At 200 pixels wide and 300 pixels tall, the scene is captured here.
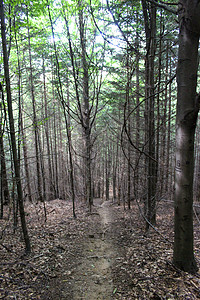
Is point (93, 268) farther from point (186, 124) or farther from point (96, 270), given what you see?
point (186, 124)

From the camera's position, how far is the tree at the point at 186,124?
2.44 meters

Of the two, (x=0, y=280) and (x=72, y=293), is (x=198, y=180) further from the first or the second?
(x=0, y=280)

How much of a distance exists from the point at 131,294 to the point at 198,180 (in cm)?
1377

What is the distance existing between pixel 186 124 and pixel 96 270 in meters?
3.70

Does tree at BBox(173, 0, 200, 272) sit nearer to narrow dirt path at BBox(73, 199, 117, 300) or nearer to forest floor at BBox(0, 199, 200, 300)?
forest floor at BBox(0, 199, 200, 300)

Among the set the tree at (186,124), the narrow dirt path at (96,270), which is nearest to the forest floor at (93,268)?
Answer: the narrow dirt path at (96,270)

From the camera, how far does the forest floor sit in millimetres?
2932

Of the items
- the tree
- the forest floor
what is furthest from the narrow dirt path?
the tree

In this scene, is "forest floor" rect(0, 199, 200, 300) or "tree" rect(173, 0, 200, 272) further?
"forest floor" rect(0, 199, 200, 300)

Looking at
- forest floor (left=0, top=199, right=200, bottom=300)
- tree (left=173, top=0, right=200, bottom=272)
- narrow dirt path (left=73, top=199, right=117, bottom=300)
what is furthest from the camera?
narrow dirt path (left=73, top=199, right=117, bottom=300)

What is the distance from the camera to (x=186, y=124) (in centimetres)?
258

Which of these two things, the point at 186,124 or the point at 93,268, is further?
the point at 93,268

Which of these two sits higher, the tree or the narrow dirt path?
the tree

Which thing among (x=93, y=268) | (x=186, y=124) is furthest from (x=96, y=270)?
(x=186, y=124)
